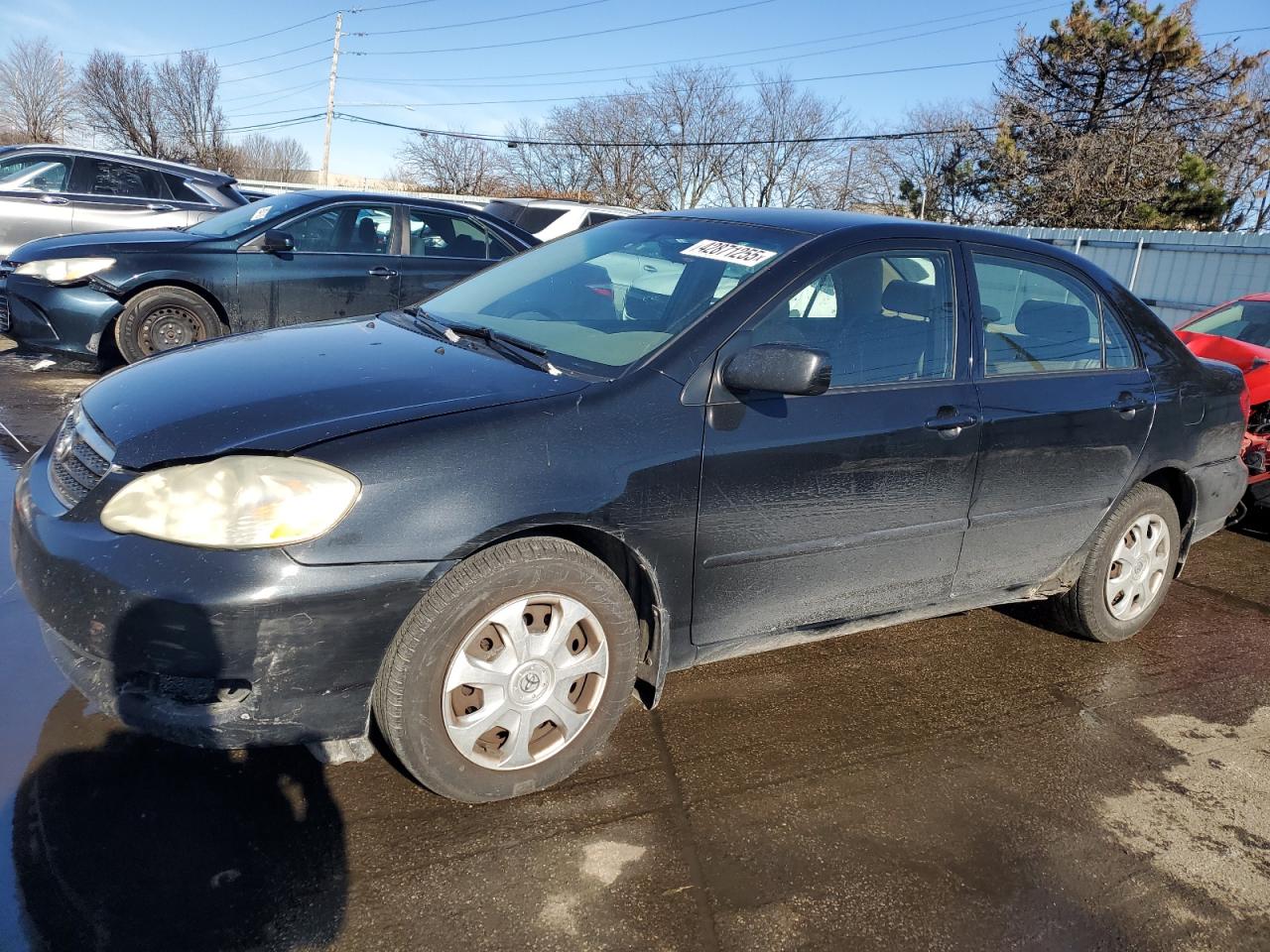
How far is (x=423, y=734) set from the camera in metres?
2.40

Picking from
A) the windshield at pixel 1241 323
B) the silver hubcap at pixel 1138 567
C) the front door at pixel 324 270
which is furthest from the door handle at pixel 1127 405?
the front door at pixel 324 270

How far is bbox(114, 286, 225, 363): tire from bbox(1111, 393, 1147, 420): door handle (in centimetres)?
603

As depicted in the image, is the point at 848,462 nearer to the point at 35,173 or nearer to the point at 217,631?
the point at 217,631

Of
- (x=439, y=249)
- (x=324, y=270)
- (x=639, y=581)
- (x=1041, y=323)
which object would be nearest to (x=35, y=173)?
(x=324, y=270)

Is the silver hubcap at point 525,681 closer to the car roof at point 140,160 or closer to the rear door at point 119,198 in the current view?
the rear door at point 119,198

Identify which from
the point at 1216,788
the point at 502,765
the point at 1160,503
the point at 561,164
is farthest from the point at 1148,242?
the point at 561,164

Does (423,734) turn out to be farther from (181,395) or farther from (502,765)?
(181,395)

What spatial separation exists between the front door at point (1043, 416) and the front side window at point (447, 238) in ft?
17.0

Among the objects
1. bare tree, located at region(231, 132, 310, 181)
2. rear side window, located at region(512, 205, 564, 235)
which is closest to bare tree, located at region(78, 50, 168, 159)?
bare tree, located at region(231, 132, 310, 181)

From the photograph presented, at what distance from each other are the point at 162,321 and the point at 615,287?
16.3 ft

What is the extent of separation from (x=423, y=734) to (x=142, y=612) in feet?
2.38

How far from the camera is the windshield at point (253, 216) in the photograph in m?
7.22

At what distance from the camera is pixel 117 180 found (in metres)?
9.90

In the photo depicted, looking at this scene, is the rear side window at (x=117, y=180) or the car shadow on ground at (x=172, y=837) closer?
the car shadow on ground at (x=172, y=837)
